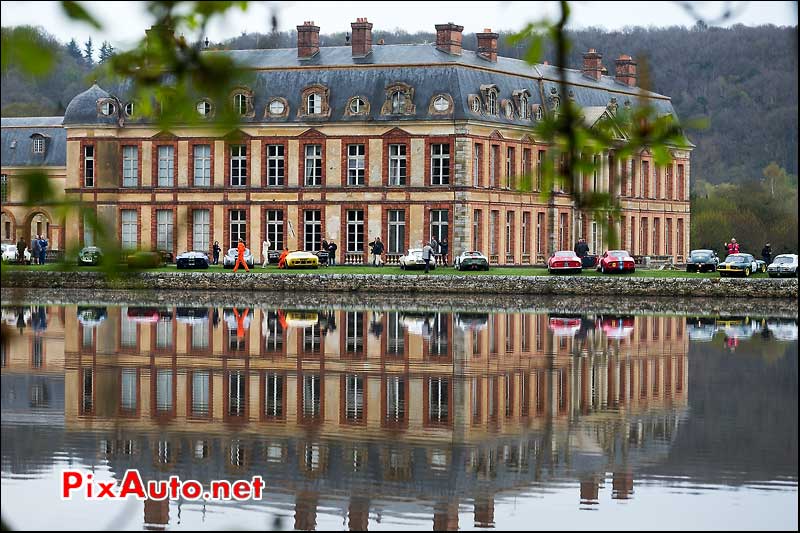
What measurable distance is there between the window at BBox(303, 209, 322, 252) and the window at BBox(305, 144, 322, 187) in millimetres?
1473

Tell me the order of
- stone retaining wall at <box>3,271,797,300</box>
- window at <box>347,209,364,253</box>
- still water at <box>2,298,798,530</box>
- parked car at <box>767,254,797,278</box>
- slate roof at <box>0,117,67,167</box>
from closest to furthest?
still water at <box>2,298,798,530</box>, stone retaining wall at <box>3,271,797,300</box>, parked car at <box>767,254,797,278</box>, window at <box>347,209,364,253</box>, slate roof at <box>0,117,67,167</box>

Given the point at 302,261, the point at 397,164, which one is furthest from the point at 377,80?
the point at 302,261

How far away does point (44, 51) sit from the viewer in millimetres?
4422

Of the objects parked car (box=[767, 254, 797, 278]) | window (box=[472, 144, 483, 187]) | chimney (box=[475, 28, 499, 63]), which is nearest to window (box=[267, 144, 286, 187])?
window (box=[472, 144, 483, 187])

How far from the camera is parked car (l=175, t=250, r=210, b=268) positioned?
6912 cm

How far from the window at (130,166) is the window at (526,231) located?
1973 cm

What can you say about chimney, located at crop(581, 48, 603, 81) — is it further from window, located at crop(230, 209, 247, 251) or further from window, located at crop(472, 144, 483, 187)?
window, located at crop(230, 209, 247, 251)

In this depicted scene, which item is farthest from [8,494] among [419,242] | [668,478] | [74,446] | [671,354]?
[419,242]

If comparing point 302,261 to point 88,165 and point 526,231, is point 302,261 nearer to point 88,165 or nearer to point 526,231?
point 526,231

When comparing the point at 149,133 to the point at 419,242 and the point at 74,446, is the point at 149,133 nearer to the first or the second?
the point at 419,242

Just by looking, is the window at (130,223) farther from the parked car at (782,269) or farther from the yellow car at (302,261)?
→ the parked car at (782,269)

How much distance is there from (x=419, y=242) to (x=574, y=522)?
2420 inches

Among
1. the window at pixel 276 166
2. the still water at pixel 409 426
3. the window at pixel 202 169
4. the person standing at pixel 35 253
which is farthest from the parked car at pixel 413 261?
the still water at pixel 409 426

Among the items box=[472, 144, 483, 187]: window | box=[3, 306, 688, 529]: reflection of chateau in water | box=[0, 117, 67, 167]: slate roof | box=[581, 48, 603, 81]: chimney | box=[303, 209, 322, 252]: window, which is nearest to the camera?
box=[3, 306, 688, 529]: reflection of chateau in water
